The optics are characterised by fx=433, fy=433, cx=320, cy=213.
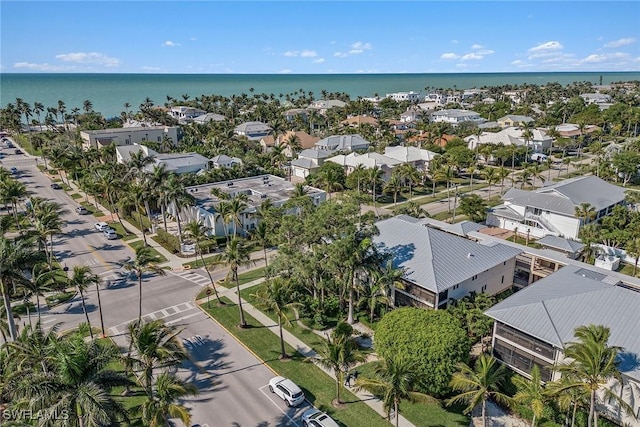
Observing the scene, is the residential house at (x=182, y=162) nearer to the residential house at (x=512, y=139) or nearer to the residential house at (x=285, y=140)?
the residential house at (x=285, y=140)

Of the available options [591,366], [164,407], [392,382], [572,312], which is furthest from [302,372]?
[572,312]

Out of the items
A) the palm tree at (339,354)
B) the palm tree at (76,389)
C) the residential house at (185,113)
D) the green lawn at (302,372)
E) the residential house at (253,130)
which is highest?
the residential house at (185,113)

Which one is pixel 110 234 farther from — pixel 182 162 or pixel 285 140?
pixel 285 140

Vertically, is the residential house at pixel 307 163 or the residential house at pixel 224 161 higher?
the residential house at pixel 224 161

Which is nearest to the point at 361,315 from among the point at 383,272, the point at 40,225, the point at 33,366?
the point at 383,272

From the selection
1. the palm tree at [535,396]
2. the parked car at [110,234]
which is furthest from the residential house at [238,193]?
the palm tree at [535,396]

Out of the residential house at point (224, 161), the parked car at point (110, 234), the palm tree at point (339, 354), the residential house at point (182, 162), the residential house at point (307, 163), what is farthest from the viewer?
the residential house at point (307, 163)

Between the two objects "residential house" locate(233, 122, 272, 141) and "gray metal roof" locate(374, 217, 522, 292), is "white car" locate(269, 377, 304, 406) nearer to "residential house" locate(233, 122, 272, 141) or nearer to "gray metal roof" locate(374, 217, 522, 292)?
"gray metal roof" locate(374, 217, 522, 292)
